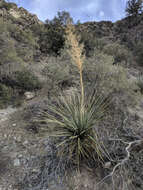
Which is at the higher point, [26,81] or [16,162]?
Answer: [26,81]

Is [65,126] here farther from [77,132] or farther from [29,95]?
[29,95]

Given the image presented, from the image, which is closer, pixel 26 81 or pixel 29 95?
pixel 29 95

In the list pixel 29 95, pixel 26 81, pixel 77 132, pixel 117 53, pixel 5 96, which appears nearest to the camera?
pixel 77 132

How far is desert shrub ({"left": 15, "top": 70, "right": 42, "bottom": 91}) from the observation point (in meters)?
5.05

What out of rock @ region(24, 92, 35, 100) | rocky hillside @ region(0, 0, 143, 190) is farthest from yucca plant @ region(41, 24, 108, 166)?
rock @ region(24, 92, 35, 100)

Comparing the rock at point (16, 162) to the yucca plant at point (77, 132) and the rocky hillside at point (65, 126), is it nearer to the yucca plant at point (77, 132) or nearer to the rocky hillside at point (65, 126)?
the rocky hillside at point (65, 126)

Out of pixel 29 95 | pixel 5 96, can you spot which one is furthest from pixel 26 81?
pixel 5 96

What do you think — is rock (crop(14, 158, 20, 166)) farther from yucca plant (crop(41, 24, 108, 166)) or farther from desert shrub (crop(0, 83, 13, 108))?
desert shrub (crop(0, 83, 13, 108))

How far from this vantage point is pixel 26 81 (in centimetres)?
506

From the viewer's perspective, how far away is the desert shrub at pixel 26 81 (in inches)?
199

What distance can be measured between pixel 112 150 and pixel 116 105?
1777mm

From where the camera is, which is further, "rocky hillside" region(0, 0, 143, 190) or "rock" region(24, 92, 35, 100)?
"rock" region(24, 92, 35, 100)

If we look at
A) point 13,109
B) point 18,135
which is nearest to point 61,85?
point 13,109

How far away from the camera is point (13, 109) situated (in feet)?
14.0
